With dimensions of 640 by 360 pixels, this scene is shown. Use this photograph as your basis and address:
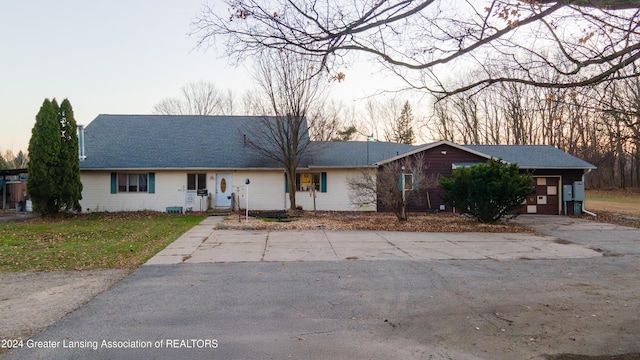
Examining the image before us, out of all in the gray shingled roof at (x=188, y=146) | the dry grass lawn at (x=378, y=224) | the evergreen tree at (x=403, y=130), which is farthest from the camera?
the evergreen tree at (x=403, y=130)

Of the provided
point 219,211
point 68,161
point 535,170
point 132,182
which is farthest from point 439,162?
point 68,161

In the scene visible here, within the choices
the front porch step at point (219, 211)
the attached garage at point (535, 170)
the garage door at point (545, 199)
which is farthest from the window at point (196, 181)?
the garage door at point (545, 199)

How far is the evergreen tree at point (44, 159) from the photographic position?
56.2 ft

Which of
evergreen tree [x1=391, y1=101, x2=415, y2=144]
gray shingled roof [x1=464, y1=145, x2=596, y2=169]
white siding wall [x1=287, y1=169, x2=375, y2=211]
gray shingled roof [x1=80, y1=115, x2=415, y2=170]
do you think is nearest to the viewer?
gray shingled roof [x1=80, y1=115, x2=415, y2=170]

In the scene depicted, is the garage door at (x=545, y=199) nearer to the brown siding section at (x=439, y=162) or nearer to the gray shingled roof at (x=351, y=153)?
the brown siding section at (x=439, y=162)

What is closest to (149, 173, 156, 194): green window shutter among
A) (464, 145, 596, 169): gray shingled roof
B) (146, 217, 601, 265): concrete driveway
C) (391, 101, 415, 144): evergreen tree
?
(146, 217, 601, 265): concrete driveway

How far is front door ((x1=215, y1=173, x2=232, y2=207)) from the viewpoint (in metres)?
20.8

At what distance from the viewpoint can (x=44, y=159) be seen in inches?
677

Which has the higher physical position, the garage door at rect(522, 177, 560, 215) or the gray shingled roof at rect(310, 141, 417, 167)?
the gray shingled roof at rect(310, 141, 417, 167)

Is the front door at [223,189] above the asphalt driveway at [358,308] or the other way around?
above

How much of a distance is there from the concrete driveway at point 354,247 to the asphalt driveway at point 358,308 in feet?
0.41

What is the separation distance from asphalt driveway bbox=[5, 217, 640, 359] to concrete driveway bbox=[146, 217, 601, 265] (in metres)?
0.13

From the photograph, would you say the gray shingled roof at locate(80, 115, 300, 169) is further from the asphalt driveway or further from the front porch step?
→ the asphalt driveway

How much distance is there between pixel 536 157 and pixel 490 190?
31.1 feet
